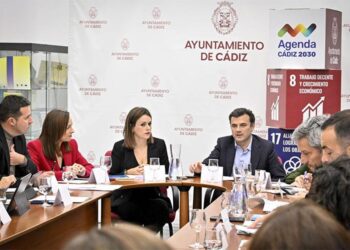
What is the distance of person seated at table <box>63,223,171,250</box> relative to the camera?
3.42 feet

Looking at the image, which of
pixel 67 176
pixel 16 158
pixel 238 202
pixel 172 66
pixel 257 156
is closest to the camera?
pixel 238 202

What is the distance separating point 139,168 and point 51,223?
1752mm

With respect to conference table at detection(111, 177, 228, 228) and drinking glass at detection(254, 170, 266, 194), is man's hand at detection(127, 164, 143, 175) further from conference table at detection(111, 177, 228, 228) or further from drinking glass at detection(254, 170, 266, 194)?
drinking glass at detection(254, 170, 266, 194)

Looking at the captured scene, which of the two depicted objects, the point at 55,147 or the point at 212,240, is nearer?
the point at 212,240

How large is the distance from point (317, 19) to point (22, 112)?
3174 millimetres

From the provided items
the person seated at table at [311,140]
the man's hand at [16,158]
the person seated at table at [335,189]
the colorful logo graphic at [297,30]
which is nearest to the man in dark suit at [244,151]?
the colorful logo graphic at [297,30]

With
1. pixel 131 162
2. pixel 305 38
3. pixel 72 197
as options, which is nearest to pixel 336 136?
pixel 72 197

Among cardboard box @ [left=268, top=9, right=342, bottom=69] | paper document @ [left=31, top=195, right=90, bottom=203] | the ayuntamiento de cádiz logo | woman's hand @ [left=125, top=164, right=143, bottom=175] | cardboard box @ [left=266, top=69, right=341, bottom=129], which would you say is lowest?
paper document @ [left=31, top=195, right=90, bottom=203]

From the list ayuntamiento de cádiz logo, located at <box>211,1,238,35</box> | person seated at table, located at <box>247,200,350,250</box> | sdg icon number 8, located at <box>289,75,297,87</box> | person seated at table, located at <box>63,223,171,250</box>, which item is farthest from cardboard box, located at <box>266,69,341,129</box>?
person seated at table, located at <box>63,223,171,250</box>

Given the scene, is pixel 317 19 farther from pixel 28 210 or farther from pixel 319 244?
pixel 319 244

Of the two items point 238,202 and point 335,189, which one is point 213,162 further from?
point 335,189

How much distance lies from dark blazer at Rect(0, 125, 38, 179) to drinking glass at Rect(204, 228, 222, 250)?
2429mm

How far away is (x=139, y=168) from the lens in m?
6.15

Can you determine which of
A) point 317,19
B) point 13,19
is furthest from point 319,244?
point 13,19
